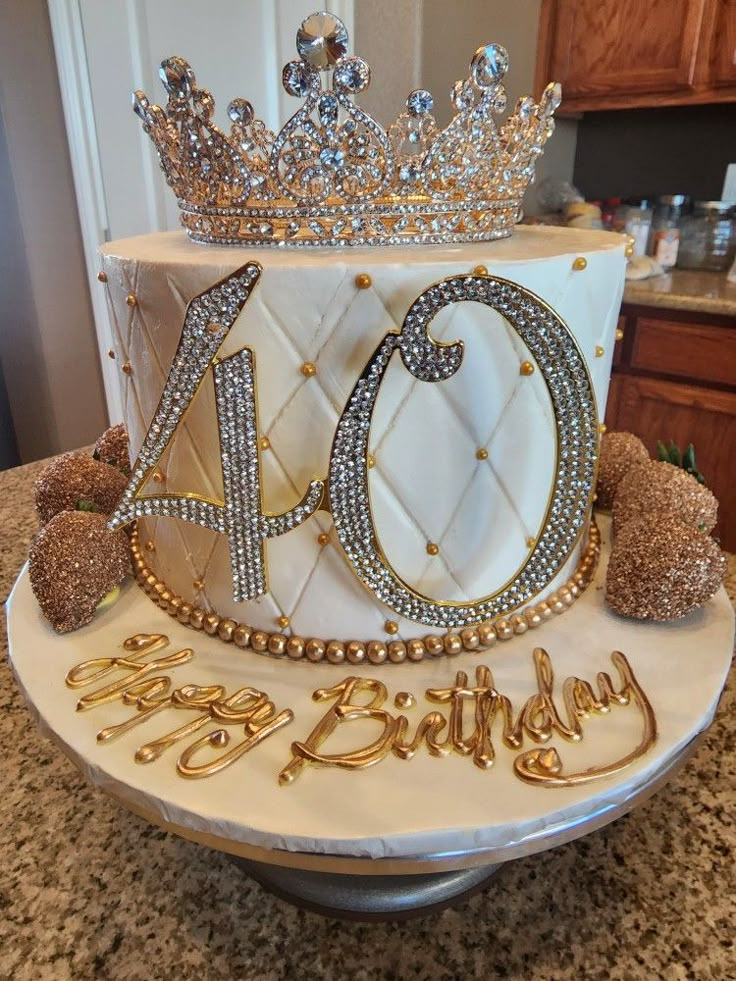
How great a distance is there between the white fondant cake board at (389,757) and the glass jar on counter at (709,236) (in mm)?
2027

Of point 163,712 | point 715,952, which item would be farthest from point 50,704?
point 715,952

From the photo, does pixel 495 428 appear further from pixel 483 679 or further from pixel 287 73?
pixel 287 73

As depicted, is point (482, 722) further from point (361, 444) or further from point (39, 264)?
point (39, 264)

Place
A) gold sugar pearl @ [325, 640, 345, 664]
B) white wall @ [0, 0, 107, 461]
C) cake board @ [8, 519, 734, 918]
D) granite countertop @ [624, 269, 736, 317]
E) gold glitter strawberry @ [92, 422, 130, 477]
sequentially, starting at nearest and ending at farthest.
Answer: cake board @ [8, 519, 734, 918]
gold sugar pearl @ [325, 640, 345, 664]
gold glitter strawberry @ [92, 422, 130, 477]
granite countertop @ [624, 269, 736, 317]
white wall @ [0, 0, 107, 461]

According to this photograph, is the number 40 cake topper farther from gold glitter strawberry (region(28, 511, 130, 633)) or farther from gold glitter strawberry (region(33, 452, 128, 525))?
gold glitter strawberry (region(33, 452, 128, 525))

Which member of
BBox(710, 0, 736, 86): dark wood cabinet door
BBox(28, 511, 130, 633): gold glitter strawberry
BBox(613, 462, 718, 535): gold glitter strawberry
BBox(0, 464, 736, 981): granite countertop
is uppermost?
BBox(710, 0, 736, 86): dark wood cabinet door

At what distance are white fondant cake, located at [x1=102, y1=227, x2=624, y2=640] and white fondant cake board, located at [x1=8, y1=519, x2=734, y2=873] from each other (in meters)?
0.05

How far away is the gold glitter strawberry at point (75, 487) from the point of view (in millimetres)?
776

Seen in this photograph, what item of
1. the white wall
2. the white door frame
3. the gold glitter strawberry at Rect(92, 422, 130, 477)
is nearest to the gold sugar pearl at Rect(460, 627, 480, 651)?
the gold glitter strawberry at Rect(92, 422, 130, 477)

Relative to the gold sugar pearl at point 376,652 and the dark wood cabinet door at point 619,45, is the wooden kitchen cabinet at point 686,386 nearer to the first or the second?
the dark wood cabinet door at point 619,45

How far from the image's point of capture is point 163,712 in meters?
0.54

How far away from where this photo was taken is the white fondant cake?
0.52 m

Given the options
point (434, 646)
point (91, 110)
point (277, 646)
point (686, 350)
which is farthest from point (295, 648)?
point (91, 110)

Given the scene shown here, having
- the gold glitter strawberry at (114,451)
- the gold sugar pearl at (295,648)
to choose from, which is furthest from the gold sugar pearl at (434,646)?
the gold glitter strawberry at (114,451)
